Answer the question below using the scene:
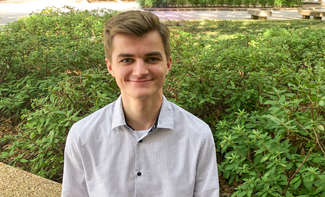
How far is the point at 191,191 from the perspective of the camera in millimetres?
1682

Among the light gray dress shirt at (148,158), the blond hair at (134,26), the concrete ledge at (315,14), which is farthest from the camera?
the concrete ledge at (315,14)

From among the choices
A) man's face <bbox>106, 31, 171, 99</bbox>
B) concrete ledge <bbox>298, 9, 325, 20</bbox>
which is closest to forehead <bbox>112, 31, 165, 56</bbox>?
man's face <bbox>106, 31, 171, 99</bbox>

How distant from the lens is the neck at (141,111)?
1.71m

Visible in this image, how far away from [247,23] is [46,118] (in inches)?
429

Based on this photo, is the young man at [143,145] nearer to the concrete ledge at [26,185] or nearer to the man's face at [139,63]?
the man's face at [139,63]

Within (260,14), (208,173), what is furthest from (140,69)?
(260,14)

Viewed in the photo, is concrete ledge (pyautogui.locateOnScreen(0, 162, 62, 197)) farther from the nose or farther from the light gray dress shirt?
the nose

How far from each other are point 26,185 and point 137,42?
212cm

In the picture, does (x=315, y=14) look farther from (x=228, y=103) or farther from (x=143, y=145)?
(x=143, y=145)

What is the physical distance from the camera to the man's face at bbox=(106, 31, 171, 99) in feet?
5.13

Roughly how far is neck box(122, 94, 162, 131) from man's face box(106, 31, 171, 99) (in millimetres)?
63

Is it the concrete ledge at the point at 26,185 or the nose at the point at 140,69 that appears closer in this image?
the nose at the point at 140,69

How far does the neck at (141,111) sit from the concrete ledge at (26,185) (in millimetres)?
1512

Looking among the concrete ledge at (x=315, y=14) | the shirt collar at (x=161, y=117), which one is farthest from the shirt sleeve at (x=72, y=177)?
the concrete ledge at (x=315, y=14)
